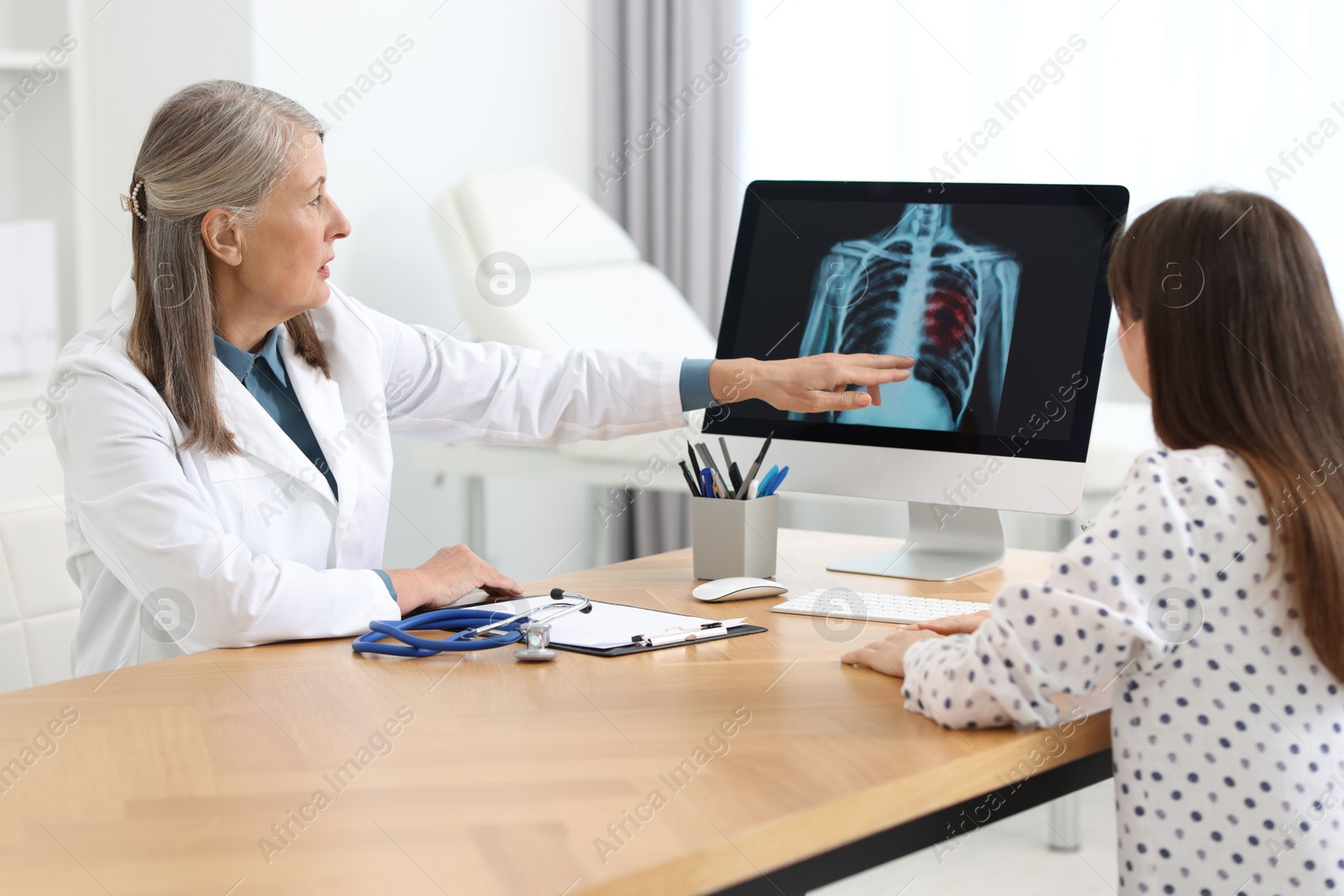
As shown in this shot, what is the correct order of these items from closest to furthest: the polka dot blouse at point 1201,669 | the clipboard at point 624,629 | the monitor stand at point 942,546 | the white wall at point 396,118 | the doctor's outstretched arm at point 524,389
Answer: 1. the polka dot blouse at point 1201,669
2. the clipboard at point 624,629
3. the monitor stand at point 942,546
4. the doctor's outstretched arm at point 524,389
5. the white wall at point 396,118

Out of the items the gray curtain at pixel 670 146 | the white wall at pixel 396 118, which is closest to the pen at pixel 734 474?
the white wall at pixel 396 118

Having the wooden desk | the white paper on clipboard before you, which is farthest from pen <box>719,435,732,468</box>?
the wooden desk

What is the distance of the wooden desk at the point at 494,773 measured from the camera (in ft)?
2.41

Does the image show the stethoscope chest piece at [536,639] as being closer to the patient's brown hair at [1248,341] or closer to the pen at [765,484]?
the pen at [765,484]

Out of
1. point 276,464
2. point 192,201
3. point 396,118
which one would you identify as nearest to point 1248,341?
point 276,464

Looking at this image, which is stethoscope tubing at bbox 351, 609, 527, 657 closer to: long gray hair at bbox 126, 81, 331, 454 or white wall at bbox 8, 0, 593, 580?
long gray hair at bbox 126, 81, 331, 454

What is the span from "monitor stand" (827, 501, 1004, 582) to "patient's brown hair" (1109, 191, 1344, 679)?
561mm

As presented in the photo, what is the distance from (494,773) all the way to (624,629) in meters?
0.41

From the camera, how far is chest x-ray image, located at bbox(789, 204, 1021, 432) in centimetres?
145

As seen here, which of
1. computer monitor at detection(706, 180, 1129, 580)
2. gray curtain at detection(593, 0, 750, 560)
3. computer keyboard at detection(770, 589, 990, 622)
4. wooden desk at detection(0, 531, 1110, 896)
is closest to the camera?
wooden desk at detection(0, 531, 1110, 896)

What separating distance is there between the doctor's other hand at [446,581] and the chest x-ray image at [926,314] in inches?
16.6

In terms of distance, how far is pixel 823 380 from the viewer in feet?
4.89

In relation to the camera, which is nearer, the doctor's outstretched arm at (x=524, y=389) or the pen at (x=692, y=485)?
the pen at (x=692, y=485)

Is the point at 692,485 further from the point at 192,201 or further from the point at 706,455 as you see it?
the point at 192,201
